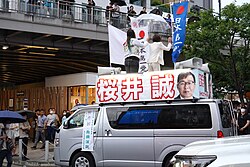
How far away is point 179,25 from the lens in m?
14.4

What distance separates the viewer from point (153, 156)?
10.4m

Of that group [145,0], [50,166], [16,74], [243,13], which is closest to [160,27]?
[243,13]

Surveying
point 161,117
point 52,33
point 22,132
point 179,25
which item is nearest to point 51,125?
point 22,132

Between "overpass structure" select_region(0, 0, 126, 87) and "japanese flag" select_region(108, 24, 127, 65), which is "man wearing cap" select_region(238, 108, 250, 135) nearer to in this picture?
"japanese flag" select_region(108, 24, 127, 65)

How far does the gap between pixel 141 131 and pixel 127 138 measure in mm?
446

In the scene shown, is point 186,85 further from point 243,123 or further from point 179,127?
point 243,123

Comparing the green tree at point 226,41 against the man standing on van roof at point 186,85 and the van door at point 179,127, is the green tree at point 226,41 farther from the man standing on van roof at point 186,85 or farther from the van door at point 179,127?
the van door at point 179,127

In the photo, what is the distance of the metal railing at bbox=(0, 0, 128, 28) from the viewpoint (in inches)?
811

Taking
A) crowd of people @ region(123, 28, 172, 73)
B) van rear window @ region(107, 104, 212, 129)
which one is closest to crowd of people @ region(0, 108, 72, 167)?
van rear window @ region(107, 104, 212, 129)

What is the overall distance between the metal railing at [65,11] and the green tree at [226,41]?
4074mm

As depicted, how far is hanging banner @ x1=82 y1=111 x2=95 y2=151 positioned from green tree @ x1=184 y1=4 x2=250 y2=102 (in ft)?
38.5

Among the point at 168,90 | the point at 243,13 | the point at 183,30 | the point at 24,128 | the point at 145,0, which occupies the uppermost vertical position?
the point at 145,0

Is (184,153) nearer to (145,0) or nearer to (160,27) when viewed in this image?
(160,27)

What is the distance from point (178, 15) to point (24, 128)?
7367 mm
